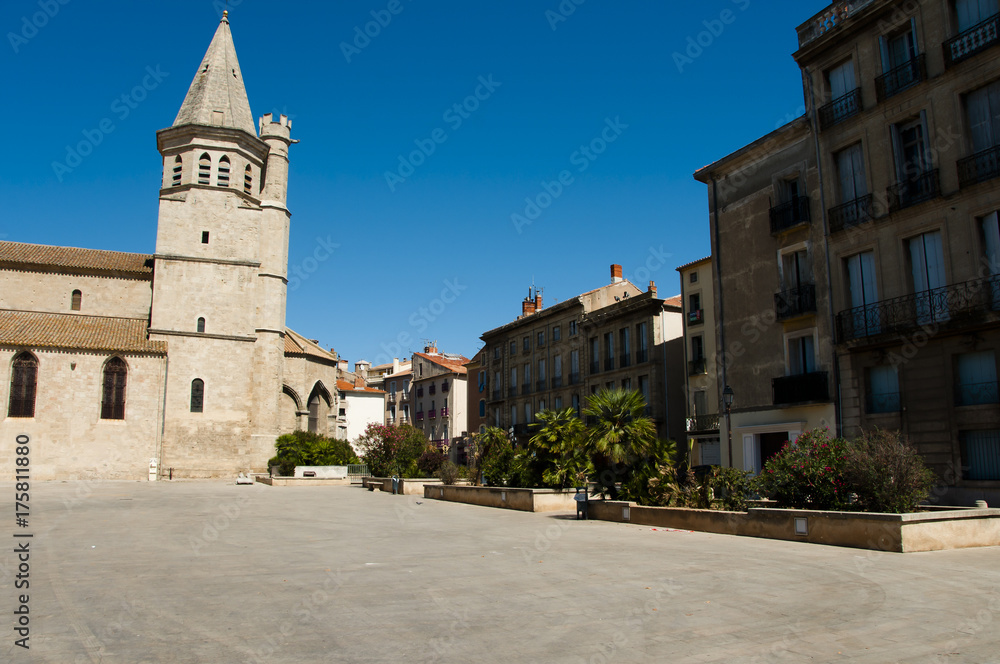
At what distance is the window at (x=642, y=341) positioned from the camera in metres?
40.1

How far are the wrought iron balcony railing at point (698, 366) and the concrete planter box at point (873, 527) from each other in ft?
75.5

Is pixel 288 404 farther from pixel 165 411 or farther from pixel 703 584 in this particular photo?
pixel 703 584

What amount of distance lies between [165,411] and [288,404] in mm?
10028

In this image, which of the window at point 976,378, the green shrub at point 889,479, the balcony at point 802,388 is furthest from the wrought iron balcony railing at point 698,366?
the green shrub at point 889,479

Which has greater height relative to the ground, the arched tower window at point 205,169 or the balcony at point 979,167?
the arched tower window at point 205,169

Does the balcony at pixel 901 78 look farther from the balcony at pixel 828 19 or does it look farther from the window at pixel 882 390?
the window at pixel 882 390

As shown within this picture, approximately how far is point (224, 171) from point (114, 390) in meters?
17.1

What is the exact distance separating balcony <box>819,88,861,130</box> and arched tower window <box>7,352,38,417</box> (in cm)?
4434

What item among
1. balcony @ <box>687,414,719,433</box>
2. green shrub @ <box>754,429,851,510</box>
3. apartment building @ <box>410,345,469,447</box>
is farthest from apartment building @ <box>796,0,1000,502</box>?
apartment building @ <box>410,345,469,447</box>

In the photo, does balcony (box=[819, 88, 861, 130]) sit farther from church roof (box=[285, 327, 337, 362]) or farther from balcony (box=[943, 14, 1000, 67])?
church roof (box=[285, 327, 337, 362])

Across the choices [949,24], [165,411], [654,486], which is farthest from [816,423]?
[165,411]

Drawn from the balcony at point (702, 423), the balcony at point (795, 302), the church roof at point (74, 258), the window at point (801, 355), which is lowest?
the balcony at point (702, 423)

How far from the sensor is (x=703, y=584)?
27.2 ft

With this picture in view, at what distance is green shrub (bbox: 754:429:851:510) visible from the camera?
12.9m
